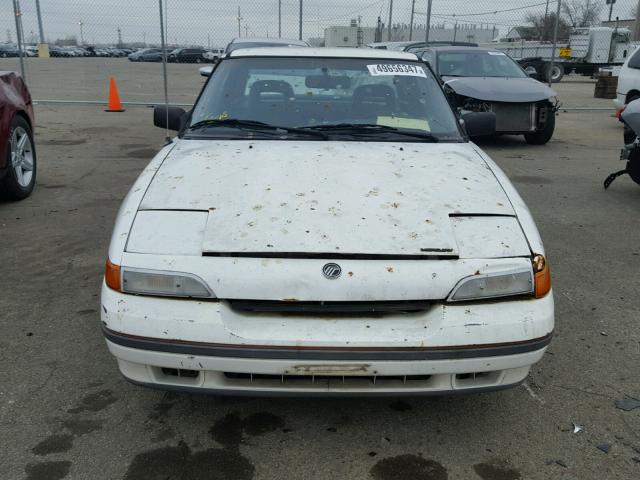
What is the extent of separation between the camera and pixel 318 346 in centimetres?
221

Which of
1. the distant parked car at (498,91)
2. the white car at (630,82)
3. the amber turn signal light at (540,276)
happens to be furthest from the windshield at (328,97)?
the white car at (630,82)

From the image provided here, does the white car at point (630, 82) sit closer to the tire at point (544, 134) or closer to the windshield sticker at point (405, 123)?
the tire at point (544, 134)

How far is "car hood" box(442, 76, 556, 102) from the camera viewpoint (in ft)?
30.8

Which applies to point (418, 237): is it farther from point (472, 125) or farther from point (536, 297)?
point (472, 125)

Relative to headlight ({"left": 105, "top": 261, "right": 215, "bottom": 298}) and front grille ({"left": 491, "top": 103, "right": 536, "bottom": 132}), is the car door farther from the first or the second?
headlight ({"left": 105, "top": 261, "right": 215, "bottom": 298})

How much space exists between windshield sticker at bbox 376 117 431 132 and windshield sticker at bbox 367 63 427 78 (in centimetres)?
41

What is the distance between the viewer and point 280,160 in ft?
10.1

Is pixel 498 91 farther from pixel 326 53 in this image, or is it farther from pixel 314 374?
pixel 314 374

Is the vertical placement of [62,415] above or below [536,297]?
below

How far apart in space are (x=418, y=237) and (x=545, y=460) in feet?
3.43

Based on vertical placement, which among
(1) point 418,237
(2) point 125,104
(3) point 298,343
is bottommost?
(2) point 125,104

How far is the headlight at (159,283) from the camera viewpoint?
7.56 feet

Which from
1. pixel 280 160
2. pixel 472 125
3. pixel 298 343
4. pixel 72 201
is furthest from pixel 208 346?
pixel 72 201

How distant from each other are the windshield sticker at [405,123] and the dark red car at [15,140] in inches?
150
